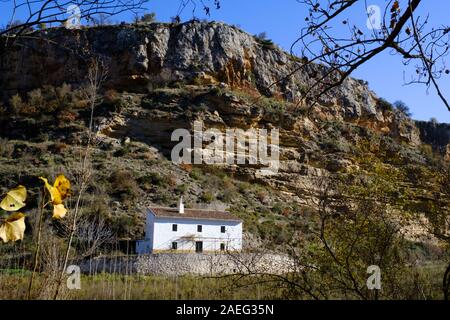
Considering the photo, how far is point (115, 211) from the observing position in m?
23.8

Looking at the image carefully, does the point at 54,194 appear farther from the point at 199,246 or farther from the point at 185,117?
the point at 185,117

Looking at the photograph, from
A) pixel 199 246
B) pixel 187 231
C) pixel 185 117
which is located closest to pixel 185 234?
pixel 187 231

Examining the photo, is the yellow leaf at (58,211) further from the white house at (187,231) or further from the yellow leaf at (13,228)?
the white house at (187,231)

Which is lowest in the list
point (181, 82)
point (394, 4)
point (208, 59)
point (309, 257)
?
point (309, 257)

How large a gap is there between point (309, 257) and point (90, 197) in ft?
62.6

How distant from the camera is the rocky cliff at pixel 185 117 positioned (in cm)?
2839

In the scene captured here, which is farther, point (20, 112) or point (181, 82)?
point (181, 82)

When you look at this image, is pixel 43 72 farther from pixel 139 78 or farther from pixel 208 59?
pixel 208 59

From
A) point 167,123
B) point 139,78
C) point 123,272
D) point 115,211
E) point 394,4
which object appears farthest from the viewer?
point 139,78

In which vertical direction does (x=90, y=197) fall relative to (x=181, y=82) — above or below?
below

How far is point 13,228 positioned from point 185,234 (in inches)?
830

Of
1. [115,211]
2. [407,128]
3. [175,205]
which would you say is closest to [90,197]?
[115,211]

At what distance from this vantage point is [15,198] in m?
1.44

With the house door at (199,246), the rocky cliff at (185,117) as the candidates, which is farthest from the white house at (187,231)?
the rocky cliff at (185,117)
